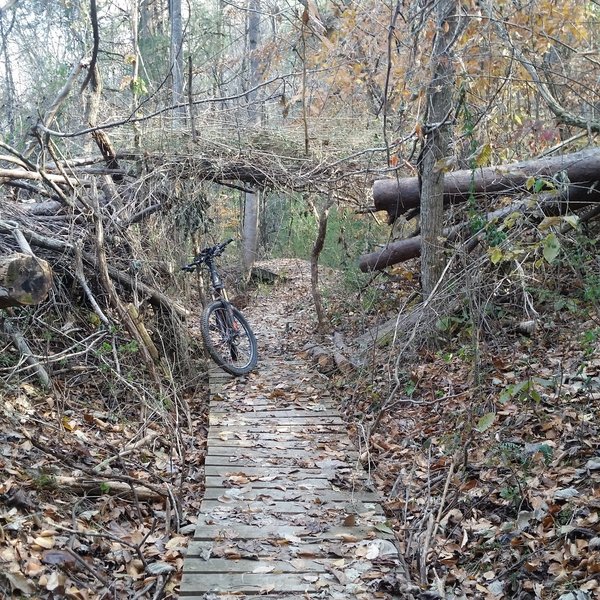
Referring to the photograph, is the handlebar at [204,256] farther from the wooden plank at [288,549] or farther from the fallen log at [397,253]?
the wooden plank at [288,549]

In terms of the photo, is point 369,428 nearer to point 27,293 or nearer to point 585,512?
point 585,512

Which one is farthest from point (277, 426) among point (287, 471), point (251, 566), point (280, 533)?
point (251, 566)

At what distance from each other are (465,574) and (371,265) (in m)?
5.76

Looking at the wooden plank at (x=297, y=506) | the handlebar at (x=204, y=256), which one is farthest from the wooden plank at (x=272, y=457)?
the handlebar at (x=204, y=256)

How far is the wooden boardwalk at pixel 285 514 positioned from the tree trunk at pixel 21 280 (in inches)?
74.7

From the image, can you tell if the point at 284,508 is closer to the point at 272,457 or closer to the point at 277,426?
the point at 272,457

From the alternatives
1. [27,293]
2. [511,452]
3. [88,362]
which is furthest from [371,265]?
[27,293]

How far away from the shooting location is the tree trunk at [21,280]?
2.99 meters

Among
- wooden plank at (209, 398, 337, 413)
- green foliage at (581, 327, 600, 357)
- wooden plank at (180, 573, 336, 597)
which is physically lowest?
wooden plank at (209, 398, 337, 413)

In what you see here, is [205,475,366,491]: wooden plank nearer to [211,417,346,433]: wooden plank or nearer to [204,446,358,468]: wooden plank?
[204,446,358,468]: wooden plank

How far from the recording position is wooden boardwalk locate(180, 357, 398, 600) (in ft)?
12.5

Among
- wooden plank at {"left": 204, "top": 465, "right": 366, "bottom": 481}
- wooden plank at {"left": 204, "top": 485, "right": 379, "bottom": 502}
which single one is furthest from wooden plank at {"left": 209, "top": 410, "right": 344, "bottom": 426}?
wooden plank at {"left": 204, "top": 485, "right": 379, "bottom": 502}

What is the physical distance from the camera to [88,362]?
262 inches

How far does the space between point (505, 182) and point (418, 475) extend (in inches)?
136
